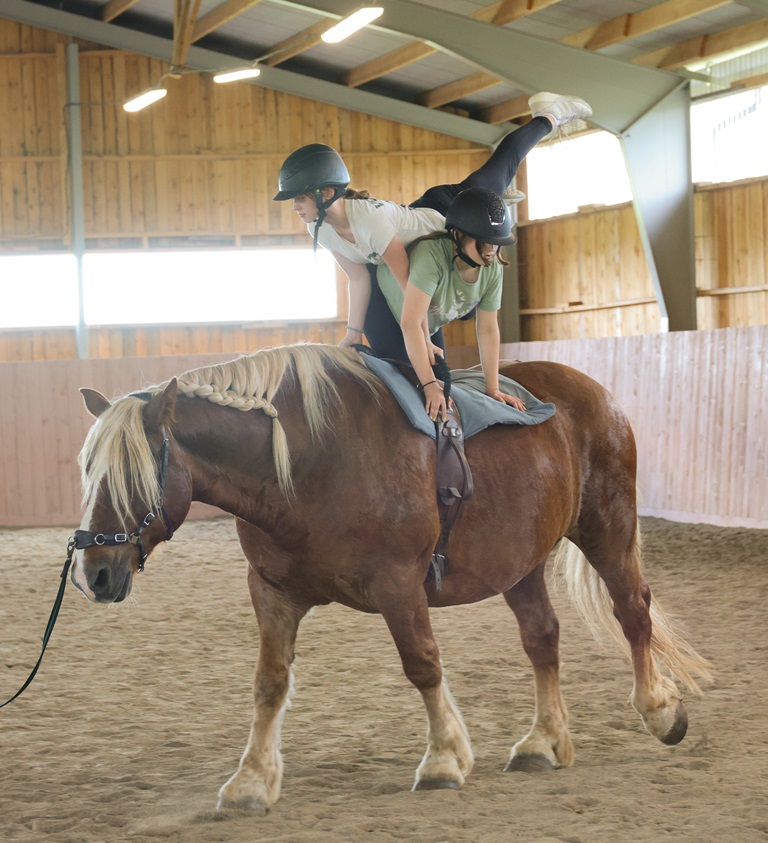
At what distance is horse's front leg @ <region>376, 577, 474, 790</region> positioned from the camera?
2625 millimetres

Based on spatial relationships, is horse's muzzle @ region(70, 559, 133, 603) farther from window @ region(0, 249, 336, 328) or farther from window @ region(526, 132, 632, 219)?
window @ region(0, 249, 336, 328)

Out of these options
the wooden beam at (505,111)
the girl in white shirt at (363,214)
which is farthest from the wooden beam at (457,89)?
the girl in white shirt at (363,214)

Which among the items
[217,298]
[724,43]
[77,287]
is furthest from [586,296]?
[77,287]

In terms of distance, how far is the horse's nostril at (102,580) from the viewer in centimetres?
237

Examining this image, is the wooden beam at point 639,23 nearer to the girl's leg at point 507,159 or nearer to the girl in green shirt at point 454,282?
the girl's leg at point 507,159

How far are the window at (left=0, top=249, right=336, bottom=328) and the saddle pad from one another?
10.4m

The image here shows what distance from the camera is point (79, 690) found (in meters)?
4.12

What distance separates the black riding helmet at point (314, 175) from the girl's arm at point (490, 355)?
634 millimetres

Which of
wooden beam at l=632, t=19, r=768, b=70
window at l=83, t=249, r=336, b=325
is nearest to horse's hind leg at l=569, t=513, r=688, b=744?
wooden beam at l=632, t=19, r=768, b=70

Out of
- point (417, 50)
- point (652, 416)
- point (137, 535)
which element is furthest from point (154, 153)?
point (137, 535)

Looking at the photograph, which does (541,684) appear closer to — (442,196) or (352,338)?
(352,338)

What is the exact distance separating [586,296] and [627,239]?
41.2 inches

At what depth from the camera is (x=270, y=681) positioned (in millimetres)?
2783

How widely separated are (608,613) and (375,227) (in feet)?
5.32
